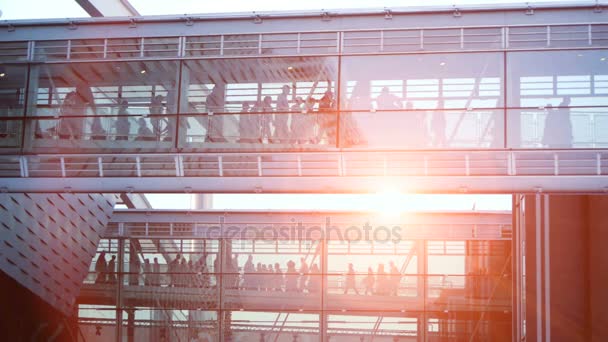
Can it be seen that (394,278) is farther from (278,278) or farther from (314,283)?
(278,278)

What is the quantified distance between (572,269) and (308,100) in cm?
527

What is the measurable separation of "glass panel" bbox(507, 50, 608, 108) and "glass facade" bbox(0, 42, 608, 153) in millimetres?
17

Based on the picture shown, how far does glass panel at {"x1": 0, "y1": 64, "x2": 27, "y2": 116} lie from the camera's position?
16.4m

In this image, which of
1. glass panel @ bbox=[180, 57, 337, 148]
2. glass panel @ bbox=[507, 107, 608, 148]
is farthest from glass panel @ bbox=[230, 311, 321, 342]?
glass panel @ bbox=[507, 107, 608, 148]

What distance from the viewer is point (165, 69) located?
16297 millimetres

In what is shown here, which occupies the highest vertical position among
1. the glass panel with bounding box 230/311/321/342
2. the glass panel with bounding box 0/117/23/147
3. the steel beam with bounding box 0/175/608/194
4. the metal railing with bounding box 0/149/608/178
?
the glass panel with bounding box 0/117/23/147

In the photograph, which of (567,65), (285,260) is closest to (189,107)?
(567,65)

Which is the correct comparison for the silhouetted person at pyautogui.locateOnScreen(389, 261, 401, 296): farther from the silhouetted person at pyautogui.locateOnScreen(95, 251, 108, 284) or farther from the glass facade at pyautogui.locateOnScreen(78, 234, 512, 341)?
the silhouetted person at pyautogui.locateOnScreen(95, 251, 108, 284)

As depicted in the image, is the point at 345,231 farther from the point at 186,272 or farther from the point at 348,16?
the point at 348,16

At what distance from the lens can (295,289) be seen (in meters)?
26.8

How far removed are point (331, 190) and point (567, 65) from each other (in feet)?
13.3

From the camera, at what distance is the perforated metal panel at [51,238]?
713 inches

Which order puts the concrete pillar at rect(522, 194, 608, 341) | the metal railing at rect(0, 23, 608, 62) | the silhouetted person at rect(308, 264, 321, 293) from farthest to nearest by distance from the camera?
the silhouetted person at rect(308, 264, 321, 293), the concrete pillar at rect(522, 194, 608, 341), the metal railing at rect(0, 23, 608, 62)

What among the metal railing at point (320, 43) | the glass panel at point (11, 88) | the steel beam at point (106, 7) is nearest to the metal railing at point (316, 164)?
the glass panel at point (11, 88)
